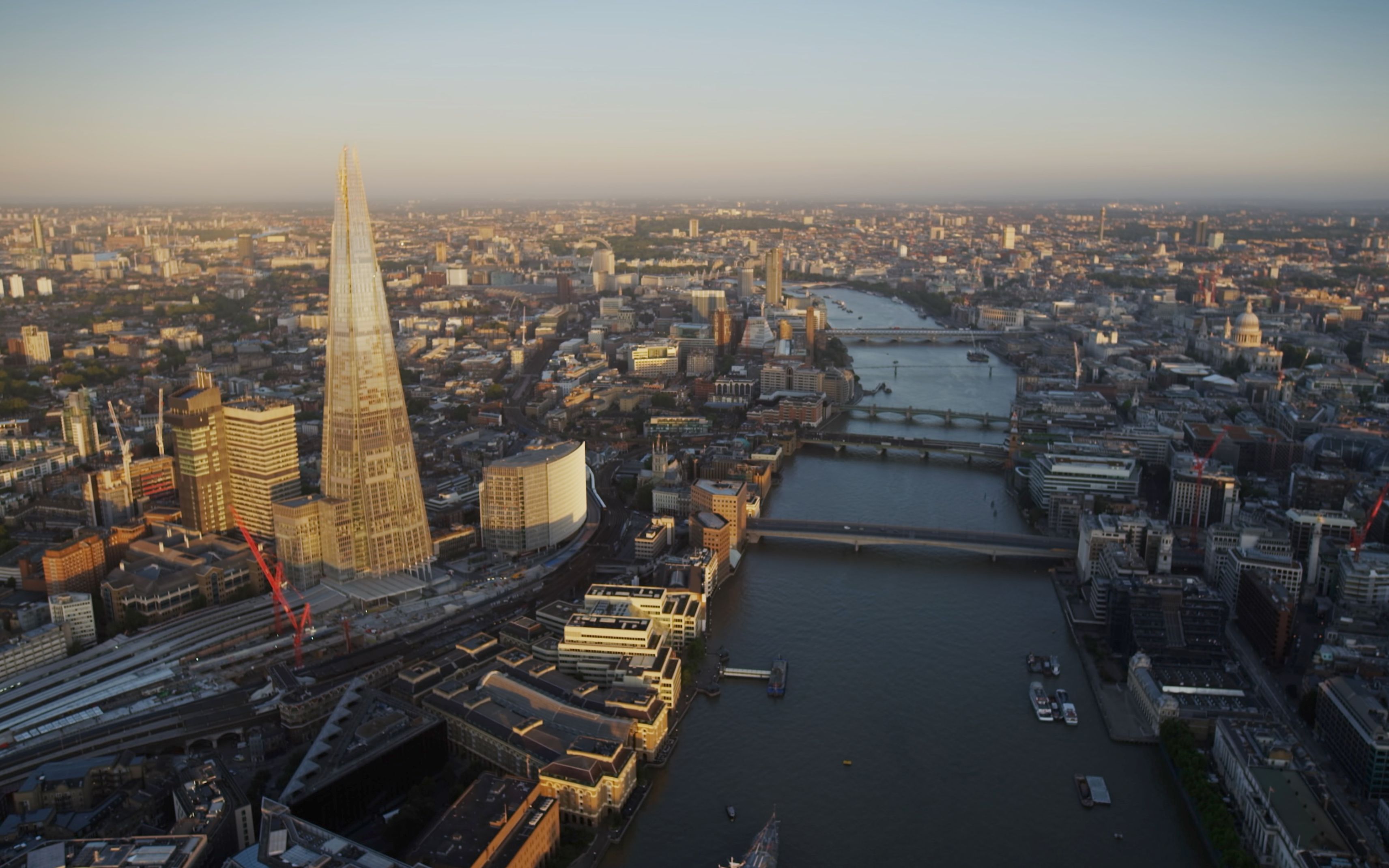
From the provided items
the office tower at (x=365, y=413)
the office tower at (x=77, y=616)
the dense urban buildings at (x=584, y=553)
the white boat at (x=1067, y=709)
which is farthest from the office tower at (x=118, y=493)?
the white boat at (x=1067, y=709)

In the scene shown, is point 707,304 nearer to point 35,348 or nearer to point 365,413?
point 35,348

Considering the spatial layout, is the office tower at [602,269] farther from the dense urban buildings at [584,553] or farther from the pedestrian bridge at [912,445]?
the pedestrian bridge at [912,445]

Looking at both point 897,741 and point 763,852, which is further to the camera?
point 897,741

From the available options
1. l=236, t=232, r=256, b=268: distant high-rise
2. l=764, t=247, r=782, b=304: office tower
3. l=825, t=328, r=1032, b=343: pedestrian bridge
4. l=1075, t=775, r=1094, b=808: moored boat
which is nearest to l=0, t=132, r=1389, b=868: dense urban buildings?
l=1075, t=775, r=1094, b=808: moored boat

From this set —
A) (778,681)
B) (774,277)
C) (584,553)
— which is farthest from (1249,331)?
(778,681)

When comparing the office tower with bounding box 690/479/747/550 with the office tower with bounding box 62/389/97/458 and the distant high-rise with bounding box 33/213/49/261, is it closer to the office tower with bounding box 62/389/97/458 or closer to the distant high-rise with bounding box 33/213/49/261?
the office tower with bounding box 62/389/97/458

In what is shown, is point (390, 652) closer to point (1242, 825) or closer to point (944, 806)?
point (944, 806)
